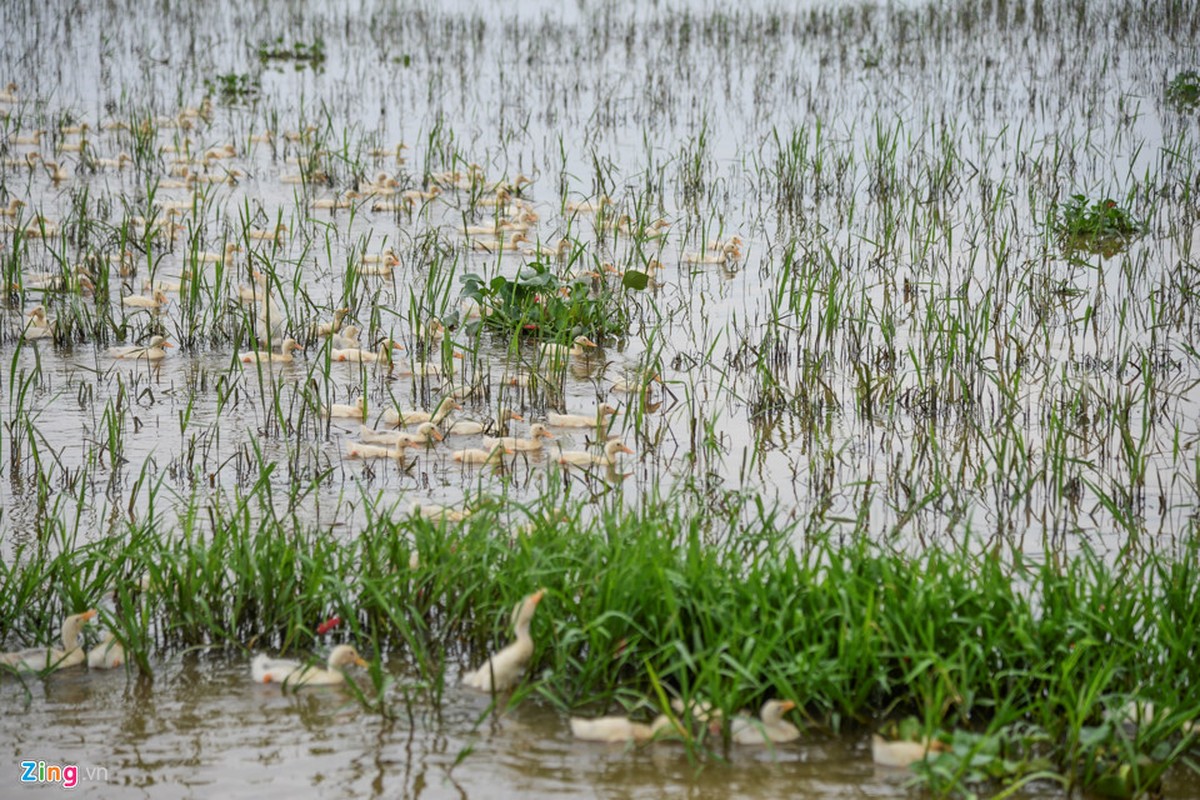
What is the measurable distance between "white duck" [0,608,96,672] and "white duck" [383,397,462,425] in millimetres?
2316

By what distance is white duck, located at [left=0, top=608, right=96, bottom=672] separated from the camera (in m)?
4.36

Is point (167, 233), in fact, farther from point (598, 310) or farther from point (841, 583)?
point (841, 583)

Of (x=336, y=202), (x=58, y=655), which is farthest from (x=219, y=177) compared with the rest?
(x=58, y=655)

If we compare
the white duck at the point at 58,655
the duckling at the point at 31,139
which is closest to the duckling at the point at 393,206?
the duckling at the point at 31,139

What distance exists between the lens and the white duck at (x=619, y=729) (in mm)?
3986

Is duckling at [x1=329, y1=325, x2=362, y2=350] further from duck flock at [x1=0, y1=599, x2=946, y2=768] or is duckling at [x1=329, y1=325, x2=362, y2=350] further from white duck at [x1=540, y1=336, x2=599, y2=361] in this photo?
duck flock at [x1=0, y1=599, x2=946, y2=768]

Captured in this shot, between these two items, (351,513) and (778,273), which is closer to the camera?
(351,513)

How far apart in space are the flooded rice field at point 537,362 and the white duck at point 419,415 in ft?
0.19

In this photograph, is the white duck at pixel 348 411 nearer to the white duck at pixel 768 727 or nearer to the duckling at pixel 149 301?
the duckling at pixel 149 301

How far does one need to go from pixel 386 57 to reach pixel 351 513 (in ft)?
46.1

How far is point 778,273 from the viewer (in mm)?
8977

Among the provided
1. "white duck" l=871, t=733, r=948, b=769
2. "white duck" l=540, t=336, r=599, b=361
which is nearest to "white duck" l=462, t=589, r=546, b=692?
"white duck" l=871, t=733, r=948, b=769

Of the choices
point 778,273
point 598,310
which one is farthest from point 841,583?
point 778,273

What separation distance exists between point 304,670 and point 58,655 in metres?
0.80
